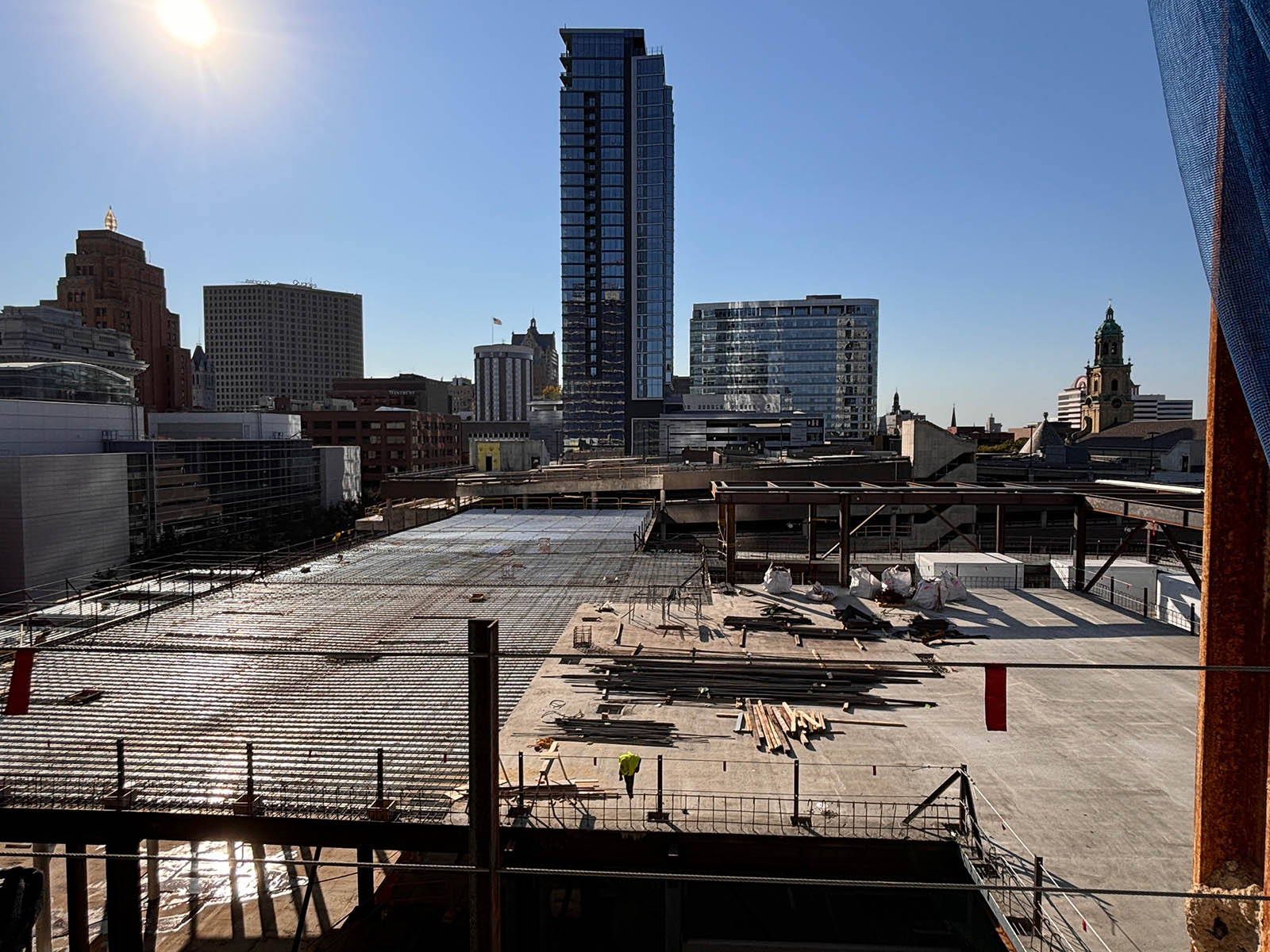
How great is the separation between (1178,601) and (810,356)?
119m

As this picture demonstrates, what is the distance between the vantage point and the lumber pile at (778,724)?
507 inches

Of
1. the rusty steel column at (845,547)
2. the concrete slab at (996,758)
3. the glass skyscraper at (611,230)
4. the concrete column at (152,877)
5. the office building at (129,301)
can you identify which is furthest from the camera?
the office building at (129,301)

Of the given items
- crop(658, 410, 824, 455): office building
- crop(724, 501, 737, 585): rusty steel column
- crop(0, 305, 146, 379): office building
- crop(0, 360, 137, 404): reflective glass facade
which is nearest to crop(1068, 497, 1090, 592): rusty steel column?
crop(724, 501, 737, 585): rusty steel column

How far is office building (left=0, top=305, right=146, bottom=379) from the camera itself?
3300 inches

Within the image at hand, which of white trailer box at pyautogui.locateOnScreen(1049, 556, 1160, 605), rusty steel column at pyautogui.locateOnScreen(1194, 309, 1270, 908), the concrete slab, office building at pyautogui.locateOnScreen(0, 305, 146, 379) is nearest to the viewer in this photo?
rusty steel column at pyautogui.locateOnScreen(1194, 309, 1270, 908)

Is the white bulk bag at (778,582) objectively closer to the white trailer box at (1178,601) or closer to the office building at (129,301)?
the white trailer box at (1178,601)

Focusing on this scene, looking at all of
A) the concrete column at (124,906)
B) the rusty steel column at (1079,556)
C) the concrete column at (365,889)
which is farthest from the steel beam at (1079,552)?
the concrete column at (124,906)

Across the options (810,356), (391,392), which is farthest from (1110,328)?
(391,392)

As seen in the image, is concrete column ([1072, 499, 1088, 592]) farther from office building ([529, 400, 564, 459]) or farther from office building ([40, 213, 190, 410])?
office building ([40, 213, 190, 410])

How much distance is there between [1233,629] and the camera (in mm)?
5562

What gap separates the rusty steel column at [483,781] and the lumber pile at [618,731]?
783 centimetres

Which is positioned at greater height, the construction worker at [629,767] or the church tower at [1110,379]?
the church tower at [1110,379]

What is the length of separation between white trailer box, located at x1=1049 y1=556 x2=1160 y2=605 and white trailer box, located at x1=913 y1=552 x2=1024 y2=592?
→ 182cm

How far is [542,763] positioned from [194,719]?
664 centimetres
